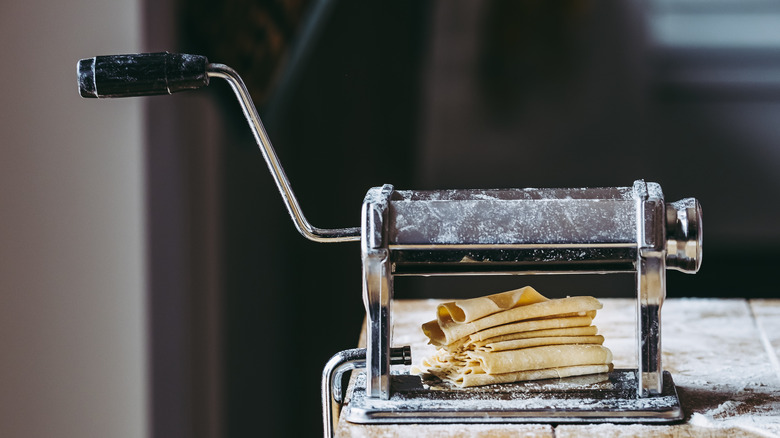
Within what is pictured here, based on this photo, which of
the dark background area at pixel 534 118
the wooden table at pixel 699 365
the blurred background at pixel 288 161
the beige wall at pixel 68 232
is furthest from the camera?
the dark background area at pixel 534 118

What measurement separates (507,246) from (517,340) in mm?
134

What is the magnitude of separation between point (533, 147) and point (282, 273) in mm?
1206

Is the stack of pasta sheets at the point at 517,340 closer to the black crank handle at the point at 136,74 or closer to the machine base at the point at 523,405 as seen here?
the machine base at the point at 523,405

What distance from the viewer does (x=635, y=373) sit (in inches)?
42.6

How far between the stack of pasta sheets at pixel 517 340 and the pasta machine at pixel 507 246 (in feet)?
0.14

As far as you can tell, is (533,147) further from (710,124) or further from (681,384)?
(681,384)

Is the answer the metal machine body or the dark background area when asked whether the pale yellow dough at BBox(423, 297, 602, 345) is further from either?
the dark background area

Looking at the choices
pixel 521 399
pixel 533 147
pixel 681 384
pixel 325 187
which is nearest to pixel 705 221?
pixel 533 147

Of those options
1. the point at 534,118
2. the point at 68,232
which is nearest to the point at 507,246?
the point at 68,232

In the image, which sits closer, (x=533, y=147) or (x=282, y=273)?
(x=282, y=273)

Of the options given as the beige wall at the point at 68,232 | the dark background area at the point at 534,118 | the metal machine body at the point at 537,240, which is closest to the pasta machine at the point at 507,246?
the metal machine body at the point at 537,240

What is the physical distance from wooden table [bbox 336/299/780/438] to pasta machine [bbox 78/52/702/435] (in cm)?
2

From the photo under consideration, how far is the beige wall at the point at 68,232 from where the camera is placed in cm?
158

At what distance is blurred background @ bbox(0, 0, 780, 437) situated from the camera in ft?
5.70
